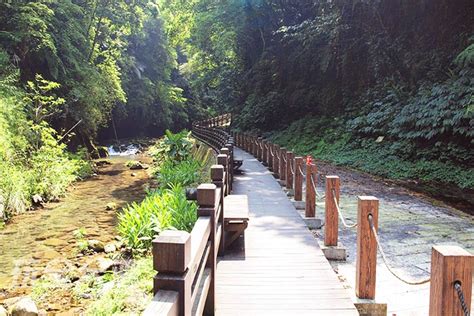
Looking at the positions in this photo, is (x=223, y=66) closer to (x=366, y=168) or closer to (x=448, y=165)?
(x=366, y=168)

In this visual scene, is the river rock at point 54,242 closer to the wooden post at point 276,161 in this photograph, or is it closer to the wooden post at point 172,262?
the wooden post at point 276,161

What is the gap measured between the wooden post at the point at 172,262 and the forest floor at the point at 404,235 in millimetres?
2554

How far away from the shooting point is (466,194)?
9.62m

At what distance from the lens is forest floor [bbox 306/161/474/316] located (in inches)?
163

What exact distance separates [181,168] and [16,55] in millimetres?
7988

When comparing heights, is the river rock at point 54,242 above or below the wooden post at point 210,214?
below

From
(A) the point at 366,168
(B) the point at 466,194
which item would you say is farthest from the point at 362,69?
(B) the point at 466,194

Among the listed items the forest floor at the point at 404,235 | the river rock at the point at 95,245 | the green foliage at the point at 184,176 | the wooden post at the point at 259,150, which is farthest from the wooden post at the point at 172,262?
the wooden post at the point at 259,150

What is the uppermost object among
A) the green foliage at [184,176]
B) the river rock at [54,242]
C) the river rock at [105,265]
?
the green foliage at [184,176]

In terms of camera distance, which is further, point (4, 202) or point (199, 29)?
point (199, 29)

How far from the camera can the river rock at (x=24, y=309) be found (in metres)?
5.02

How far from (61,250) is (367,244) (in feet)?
20.6

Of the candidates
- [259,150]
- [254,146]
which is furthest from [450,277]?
[254,146]

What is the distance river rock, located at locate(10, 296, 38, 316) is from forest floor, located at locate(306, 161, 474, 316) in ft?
13.0
